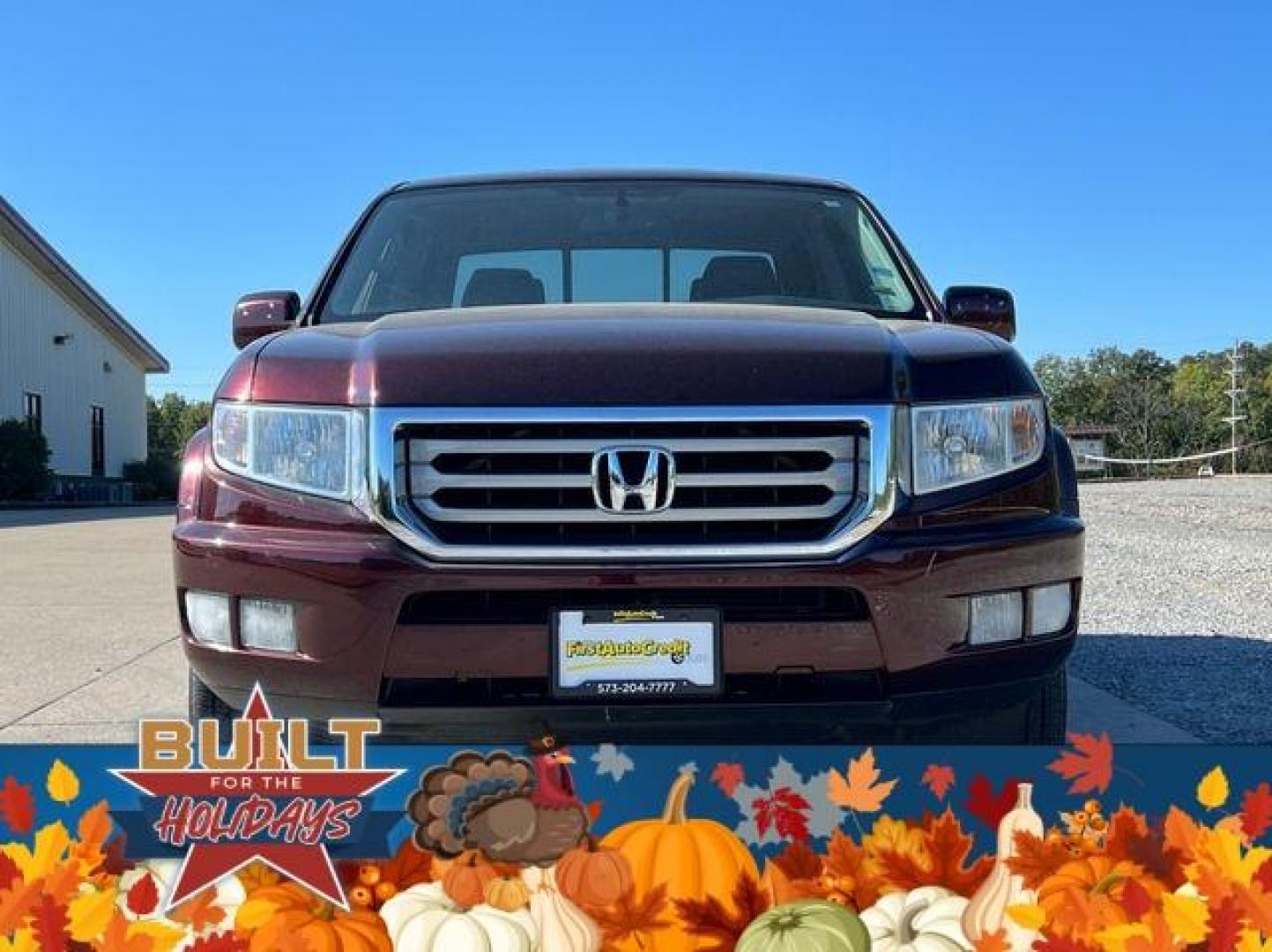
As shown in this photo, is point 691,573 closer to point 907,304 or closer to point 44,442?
point 907,304

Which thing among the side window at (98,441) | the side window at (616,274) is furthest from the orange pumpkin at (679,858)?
the side window at (98,441)

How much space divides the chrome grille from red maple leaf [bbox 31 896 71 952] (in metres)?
0.88

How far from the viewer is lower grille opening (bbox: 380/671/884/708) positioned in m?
2.54

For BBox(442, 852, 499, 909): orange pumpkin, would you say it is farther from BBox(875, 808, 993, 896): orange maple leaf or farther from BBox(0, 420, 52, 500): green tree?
BBox(0, 420, 52, 500): green tree

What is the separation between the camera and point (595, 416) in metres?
2.52

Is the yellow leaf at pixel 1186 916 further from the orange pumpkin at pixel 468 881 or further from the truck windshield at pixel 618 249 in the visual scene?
the truck windshield at pixel 618 249

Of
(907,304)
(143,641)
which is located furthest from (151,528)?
(907,304)

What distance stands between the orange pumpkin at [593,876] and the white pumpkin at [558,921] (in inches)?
0.6

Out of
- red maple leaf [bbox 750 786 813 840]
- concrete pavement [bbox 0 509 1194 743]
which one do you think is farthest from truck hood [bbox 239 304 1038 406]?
concrete pavement [bbox 0 509 1194 743]

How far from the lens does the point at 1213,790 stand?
84.0 inches

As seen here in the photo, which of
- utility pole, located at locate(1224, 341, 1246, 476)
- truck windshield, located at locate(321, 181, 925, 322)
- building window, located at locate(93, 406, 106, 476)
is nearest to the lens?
truck windshield, located at locate(321, 181, 925, 322)

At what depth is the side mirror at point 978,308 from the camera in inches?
146

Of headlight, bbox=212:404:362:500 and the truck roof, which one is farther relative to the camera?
the truck roof

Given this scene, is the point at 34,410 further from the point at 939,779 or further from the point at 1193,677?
the point at 939,779
